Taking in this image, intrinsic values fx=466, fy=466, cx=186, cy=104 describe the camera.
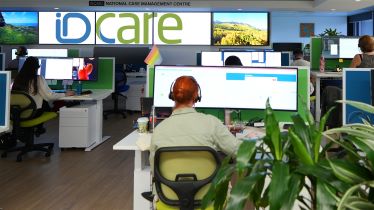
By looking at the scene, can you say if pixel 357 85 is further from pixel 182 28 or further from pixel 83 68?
pixel 182 28

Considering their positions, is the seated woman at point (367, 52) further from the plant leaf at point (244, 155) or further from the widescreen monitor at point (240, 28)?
the widescreen monitor at point (240, 28)

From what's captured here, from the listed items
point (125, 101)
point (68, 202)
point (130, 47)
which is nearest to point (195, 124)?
point (68, 202)

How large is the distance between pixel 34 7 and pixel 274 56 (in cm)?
559

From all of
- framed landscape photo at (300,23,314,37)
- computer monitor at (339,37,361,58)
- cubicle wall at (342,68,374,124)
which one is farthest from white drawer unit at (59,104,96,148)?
framed landscape photo at (300,23,314,37)

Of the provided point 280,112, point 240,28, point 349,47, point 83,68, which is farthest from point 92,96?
point 240,28

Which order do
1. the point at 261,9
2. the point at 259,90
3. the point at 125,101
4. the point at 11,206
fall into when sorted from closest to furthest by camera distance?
the point at 259,90 < the point at 11,206 < the point at 125,101 < the point at 261,9

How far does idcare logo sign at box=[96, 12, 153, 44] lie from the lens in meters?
10.5

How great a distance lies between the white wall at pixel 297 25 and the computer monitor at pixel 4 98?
40.4 ft

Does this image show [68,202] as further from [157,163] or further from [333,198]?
[333,198]

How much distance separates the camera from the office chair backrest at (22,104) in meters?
5.03

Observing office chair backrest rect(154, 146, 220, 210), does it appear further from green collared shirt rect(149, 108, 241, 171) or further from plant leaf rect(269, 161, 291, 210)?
plant leaf rect(269, 161, 291, 210)

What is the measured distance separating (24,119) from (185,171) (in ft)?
11.3

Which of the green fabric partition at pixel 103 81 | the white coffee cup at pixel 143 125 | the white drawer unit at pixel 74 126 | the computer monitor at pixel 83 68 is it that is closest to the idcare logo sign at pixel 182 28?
the green fabric partition at pixel 103 81

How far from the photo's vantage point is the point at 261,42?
1052 cm
